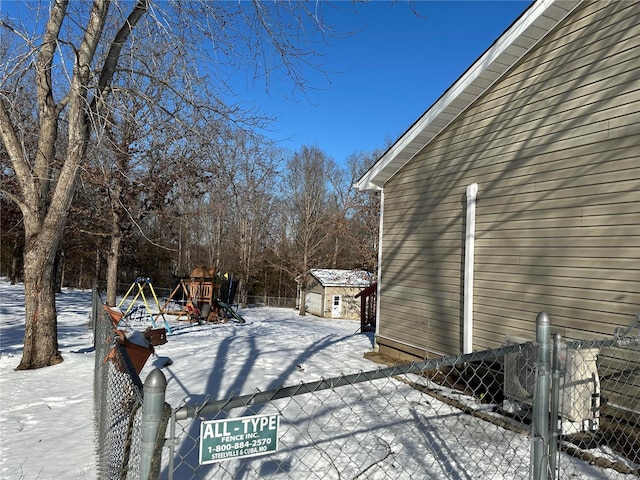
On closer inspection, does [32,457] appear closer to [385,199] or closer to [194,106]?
[194,106]

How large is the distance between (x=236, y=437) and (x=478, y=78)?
6.62 m

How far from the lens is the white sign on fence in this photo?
61.8 inches

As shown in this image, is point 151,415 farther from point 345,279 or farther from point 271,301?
point 271,301

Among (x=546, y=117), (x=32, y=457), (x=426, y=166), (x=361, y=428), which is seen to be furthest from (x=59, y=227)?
(x=546, y=117)

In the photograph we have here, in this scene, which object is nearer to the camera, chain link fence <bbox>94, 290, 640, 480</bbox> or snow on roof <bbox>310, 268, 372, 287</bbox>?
chain link fence <bbox>94, 290, 640, 480</bbox>

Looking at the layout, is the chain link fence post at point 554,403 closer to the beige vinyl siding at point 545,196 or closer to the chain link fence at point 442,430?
the chain link fence at point 442,430

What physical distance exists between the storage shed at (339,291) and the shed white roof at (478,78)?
21214mm

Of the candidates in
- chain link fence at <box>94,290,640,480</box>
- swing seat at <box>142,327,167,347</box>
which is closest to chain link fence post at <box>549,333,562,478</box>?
chain link fence at <box>94,290,640,480</box>

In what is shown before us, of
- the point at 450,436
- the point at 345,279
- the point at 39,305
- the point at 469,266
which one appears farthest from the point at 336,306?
the point at 450,436

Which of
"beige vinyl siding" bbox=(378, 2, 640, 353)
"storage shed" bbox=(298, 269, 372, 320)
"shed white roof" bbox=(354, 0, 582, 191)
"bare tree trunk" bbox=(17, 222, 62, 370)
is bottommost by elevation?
"storage shed" bbox=(298, 269, 372, 320)

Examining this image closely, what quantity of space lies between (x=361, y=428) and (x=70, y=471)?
2727mm

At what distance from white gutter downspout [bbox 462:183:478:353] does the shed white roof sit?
4.56 ft

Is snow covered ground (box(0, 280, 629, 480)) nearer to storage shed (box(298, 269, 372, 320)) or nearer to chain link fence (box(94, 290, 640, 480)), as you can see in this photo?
chain link fence (box(94, 290, 640, 480))

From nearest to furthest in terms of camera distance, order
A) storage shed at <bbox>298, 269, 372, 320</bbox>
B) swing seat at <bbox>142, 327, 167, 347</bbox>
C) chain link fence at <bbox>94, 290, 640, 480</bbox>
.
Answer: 1. chain link fence at <bbox>94, 290, 640, 480</bbox>
2. swing seat at <bbox>142, 327, 167, 347</bbox>
3. storage shed at <bbox>298, 269, 372, 320</bbox>
